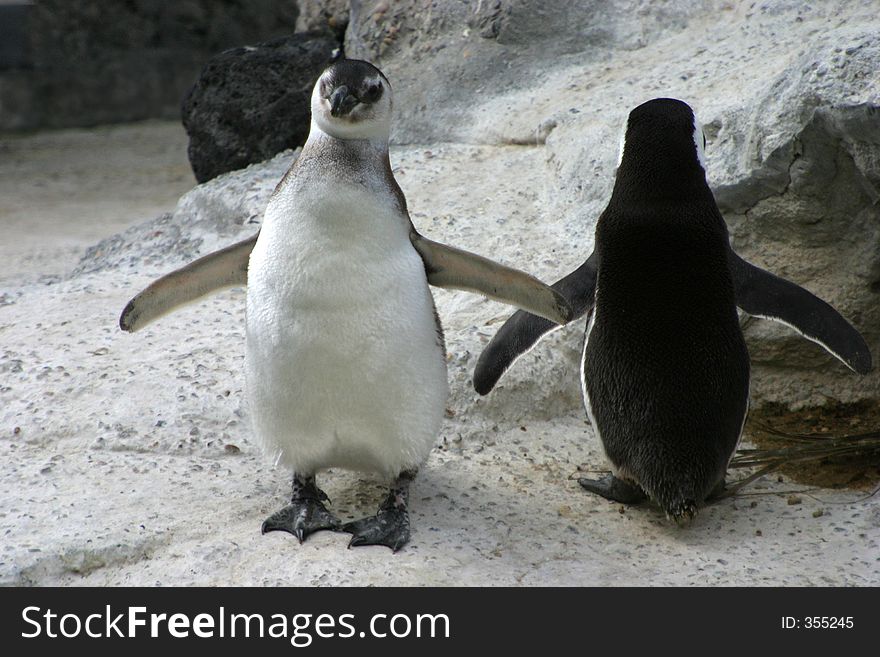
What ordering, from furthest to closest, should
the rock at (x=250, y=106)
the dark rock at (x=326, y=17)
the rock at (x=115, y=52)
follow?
the rock at (x=115, y=52)
the dark rock at (x=326, y=17)
the rock at (x=250, y=106)

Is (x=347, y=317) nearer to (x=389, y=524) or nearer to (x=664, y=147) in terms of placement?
(x=389, y=524)

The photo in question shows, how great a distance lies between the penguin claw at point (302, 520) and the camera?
2613 mm

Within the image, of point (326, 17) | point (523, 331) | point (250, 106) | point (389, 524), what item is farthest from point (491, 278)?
point (326, 17)

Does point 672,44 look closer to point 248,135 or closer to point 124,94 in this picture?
point 248,135

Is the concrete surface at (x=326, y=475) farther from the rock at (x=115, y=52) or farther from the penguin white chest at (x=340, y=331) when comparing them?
the rock at (x=115, y=52)

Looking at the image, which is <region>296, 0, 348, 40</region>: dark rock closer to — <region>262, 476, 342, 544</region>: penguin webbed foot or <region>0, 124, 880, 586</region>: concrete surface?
<region>0, 124, 880, 586</region>: concrete surface

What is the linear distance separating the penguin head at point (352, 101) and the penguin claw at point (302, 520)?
88 centimetres

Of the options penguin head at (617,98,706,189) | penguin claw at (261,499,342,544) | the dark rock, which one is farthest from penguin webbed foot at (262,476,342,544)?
the dark rock

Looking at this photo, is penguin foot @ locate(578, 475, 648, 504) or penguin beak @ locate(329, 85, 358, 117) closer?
penguin beak @ locate(329, 85, 358, 117)

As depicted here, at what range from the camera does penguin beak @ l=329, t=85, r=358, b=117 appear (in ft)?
8.20

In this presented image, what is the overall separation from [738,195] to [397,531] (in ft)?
5.78
